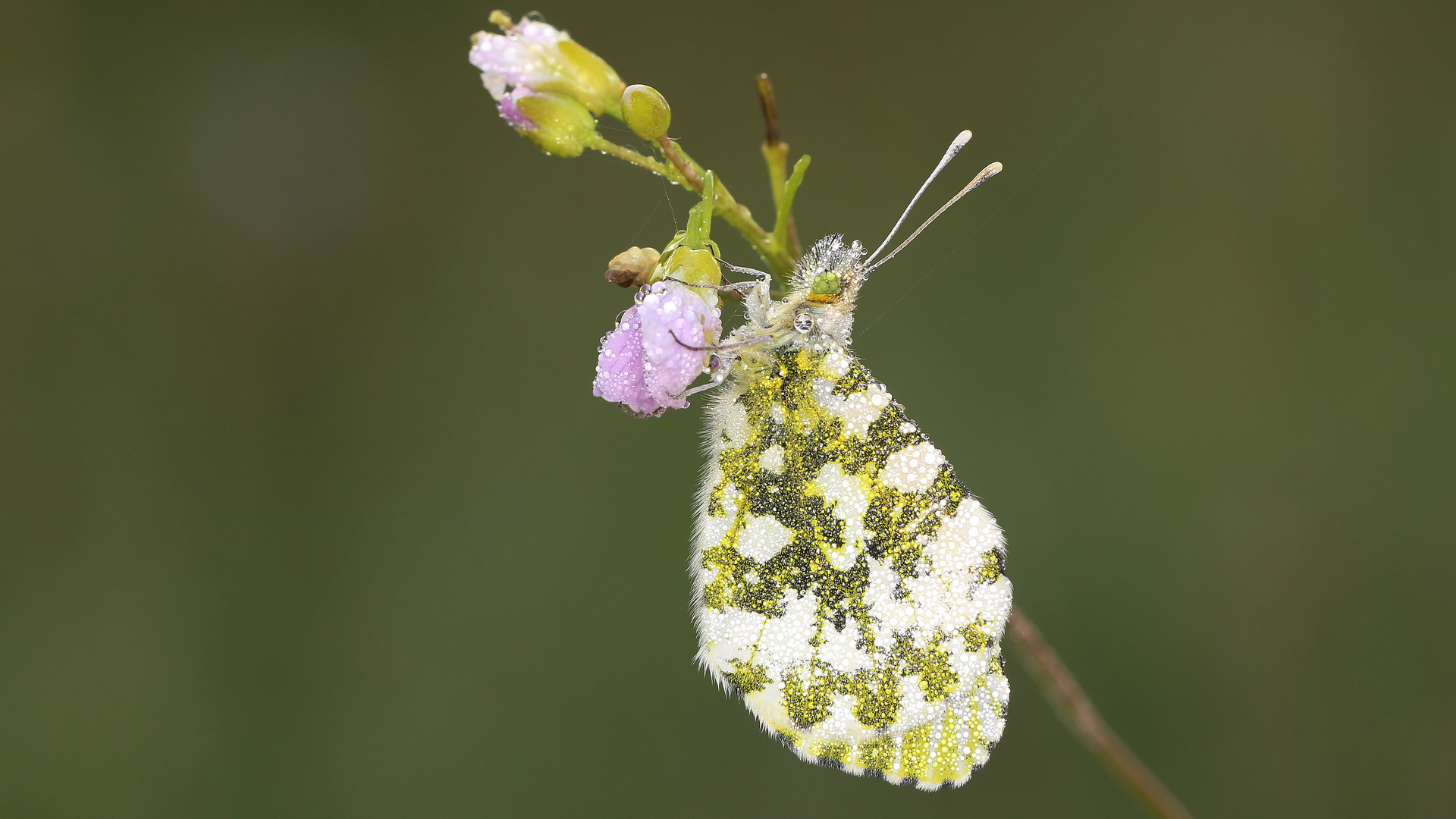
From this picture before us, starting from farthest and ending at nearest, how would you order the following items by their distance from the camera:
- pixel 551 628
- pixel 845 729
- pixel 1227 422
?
pixel 1227 422
pixel 551 628
pixel 845 729

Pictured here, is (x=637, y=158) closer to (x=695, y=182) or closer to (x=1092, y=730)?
(x=695, y=182)

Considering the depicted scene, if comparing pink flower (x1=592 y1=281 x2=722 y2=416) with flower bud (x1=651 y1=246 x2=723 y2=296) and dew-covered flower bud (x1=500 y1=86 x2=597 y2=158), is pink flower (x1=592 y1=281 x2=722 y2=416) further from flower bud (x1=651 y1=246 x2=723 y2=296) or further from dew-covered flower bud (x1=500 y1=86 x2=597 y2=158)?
dew-covered flower bud (x1=500 y1=86 x2=597 y2=158)

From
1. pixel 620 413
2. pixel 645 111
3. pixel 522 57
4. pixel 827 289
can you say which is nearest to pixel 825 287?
pixel 827 289

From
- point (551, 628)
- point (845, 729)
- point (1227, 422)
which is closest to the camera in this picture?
point (845, 729)

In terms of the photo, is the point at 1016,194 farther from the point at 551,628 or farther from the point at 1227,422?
the point at 551,628

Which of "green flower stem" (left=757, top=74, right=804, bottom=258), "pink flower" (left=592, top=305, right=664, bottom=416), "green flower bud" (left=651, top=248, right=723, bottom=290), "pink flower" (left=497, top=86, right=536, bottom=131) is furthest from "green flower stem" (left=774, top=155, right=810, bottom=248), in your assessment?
"pink flower" (left=497, top=86, right=536, bottom=131)

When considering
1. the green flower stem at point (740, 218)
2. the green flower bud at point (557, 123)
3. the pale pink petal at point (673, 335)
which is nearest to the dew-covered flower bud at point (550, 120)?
the green flower bud at point (557, 123)

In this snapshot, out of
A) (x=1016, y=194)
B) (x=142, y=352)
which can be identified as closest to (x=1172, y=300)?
(x=1016, y=194)

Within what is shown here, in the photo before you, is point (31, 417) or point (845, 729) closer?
point (845, 729)
